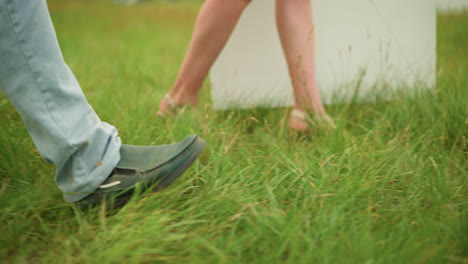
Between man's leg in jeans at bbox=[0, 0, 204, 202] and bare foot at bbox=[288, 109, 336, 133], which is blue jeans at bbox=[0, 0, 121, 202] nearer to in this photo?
man's leg in jeans at bbox=[0, 0, 204, 202]

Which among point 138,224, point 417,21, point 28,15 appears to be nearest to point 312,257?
point 138,224

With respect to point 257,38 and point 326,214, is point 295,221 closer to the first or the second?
point 326,214

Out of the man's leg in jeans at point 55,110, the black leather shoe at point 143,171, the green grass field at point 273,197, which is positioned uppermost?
the man's leg in jeans at point 55,110

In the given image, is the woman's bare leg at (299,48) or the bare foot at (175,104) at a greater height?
the woman's bare leg at (299,48)

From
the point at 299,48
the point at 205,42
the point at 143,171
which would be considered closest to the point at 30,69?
the point at 143,171

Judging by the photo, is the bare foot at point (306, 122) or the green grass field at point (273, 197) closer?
the green grass field at point (273, 197)

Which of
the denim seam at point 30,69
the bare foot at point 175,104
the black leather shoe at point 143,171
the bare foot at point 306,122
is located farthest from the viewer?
the bare foot at point 175,104

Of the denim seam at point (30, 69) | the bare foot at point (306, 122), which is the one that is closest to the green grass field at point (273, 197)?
the bare foot at point (306, 122)

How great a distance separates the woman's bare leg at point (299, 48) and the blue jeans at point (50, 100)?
29.5 inches

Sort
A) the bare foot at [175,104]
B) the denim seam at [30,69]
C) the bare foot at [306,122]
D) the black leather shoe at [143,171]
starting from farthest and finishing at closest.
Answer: the bare foot at [175,104], the bare foot at [306,122], the black leather shoe at [143,171], the denim seam at [30,69]

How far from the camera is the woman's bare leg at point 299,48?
1466 millimetres

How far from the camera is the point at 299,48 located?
4.83ft

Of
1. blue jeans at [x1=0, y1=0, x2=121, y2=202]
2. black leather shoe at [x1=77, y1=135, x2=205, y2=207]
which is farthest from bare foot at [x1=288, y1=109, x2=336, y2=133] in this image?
blue jeans at [x1=0, y1=0, x2=121, y2=202]

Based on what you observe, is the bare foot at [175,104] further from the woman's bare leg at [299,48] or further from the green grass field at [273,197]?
the woman's bare leg at [299,48]
